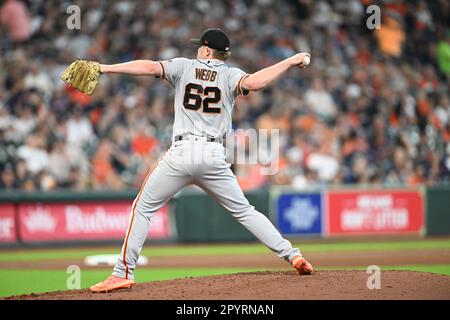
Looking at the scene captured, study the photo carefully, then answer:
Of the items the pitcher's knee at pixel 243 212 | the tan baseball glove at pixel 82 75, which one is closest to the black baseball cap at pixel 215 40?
the tan baseball glove at pixel 82 75

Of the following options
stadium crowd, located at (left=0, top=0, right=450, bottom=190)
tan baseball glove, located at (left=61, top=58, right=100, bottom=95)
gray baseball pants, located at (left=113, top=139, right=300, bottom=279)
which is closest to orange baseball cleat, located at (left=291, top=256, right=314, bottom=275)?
gray baseball pants, located at (left=113, top=139, right=300, bottom=279)

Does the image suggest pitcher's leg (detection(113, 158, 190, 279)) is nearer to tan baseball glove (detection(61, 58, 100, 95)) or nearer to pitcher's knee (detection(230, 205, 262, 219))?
pitcher's knee (detection(230, 205, 262, 219))

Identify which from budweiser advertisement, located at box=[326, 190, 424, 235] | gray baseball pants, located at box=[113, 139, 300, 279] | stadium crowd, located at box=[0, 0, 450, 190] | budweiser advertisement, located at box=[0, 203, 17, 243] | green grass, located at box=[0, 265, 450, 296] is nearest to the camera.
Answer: gray baseball pants, located at box=[113, 139, 300, 279]

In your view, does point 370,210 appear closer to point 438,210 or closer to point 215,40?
point 438,210

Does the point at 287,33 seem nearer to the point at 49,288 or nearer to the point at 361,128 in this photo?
the point at 361,128

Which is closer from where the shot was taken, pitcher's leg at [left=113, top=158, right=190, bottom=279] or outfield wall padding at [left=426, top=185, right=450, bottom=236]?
pitcher's leg at [left=113, top=158, right=190, bottom=279]

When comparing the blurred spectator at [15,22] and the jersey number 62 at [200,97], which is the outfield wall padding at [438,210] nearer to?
the blurred spectator at [15,22]
